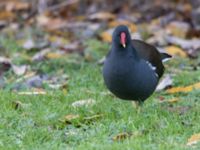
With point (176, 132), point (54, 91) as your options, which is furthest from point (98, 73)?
point (176, 132)

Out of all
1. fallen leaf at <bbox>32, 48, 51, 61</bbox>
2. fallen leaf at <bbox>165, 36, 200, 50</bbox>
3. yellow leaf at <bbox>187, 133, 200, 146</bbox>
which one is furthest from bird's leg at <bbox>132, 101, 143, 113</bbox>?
fallen leaf at <bbox>165, 36, 200, 50</bbox>

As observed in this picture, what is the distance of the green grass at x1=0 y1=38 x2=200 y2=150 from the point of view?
4.78 metres

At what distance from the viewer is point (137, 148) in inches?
178

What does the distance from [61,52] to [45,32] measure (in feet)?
4.46

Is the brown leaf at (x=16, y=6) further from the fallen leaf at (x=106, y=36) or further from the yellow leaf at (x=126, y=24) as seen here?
the fallen leaf at (x=106, y=36)

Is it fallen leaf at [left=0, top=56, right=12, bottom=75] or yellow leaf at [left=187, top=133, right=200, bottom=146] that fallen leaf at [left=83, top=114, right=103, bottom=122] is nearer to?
yellow leaf at [left=187, top=133, right=200, bottom=146]

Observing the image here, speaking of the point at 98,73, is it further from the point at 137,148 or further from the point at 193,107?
the point at 137,148

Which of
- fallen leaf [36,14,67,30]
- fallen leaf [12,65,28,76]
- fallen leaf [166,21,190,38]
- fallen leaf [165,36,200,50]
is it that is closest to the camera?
fallen leaf [12,65,28,76]

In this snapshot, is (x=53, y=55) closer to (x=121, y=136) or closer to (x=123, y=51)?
(x=123, y=51)

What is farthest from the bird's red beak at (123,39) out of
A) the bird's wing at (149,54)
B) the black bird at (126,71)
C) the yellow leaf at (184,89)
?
the yellow leaf at (184,89)

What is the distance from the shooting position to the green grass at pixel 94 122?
4777 mm

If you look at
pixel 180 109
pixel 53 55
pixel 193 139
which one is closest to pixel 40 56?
pixel 53 55

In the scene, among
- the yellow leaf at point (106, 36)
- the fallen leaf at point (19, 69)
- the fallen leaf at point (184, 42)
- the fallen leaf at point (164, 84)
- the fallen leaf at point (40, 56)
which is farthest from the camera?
the yellow leaf at point (106, 36)

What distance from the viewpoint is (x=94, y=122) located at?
5.35 meters
